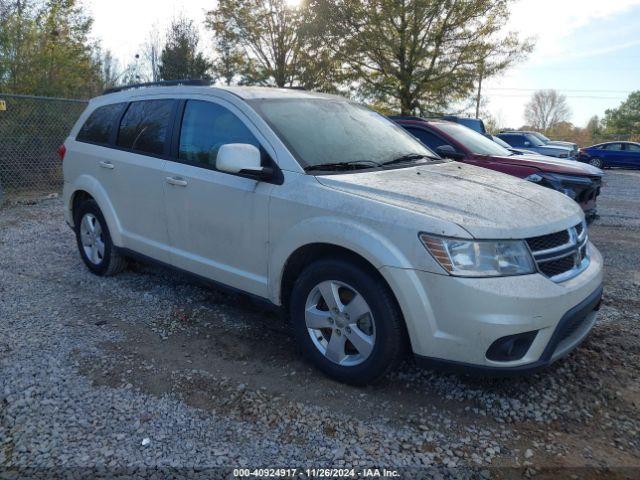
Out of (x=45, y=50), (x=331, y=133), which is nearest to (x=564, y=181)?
(x=331, y=133)


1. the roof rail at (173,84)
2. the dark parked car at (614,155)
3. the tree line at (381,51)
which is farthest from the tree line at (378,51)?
the roof rail at (173,84)

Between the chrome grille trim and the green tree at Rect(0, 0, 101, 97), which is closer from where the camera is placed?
the chrome grille trim

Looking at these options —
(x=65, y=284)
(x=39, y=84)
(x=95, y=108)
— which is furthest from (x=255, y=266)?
(x=39, y=84)

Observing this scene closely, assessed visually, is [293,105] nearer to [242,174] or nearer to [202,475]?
[242,174]

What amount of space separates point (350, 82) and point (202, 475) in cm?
2005

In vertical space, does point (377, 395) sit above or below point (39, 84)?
below

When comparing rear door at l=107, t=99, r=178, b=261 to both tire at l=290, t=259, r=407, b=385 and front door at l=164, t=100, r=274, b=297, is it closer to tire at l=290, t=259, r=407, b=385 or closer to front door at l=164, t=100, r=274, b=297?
front door at l=164, t=100, r=274, b=297

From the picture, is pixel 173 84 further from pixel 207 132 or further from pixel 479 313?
pixel 479 313

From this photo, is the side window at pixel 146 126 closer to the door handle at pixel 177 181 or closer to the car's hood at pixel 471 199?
the door handle at pixel 177 181

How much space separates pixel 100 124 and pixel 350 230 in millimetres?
3312

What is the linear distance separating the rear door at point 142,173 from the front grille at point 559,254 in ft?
9.26

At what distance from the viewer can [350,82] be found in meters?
21.0

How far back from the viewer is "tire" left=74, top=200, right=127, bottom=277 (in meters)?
5.06

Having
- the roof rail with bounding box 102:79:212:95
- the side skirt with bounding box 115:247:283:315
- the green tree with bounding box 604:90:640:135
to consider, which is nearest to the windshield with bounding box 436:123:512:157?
the roof rail with bounding box 102:79:212:95
